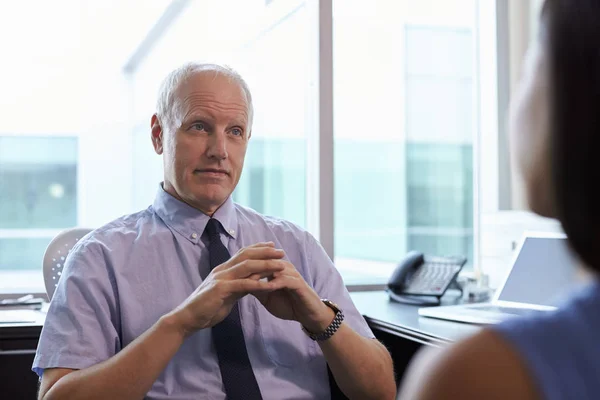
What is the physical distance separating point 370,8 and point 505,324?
114 inches

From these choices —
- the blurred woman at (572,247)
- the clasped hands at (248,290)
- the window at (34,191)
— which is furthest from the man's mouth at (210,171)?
the window at (34,191)

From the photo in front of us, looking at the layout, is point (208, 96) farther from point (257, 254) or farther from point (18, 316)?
point (18, 316)

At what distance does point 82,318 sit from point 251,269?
0.38 meters

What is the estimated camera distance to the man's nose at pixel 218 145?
1.62 m

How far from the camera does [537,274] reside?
202cm

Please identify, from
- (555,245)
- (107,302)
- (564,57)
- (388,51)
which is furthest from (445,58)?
(564,57)

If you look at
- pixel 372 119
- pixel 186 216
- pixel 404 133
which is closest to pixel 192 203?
pixel 186 216

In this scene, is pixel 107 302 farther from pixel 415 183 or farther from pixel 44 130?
pixel 44 130

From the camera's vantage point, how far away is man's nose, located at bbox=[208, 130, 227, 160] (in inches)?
63.7

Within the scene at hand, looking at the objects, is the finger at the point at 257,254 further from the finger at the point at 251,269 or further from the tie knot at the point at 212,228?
the tie knot at the point at 212,228

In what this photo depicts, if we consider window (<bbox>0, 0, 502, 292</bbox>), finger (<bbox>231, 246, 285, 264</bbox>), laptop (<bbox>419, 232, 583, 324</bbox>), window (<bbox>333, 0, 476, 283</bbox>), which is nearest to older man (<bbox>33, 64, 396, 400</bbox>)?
finger (<bbox>231, 246, 285, 264</bbox>)

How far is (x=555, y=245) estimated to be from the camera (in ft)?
6.56

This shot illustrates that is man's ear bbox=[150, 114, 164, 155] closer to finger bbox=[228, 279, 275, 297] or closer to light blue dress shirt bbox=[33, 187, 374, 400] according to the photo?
light blue dress shirt bbox=[33, 187, 374, 400]

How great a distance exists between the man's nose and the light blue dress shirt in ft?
0.48
